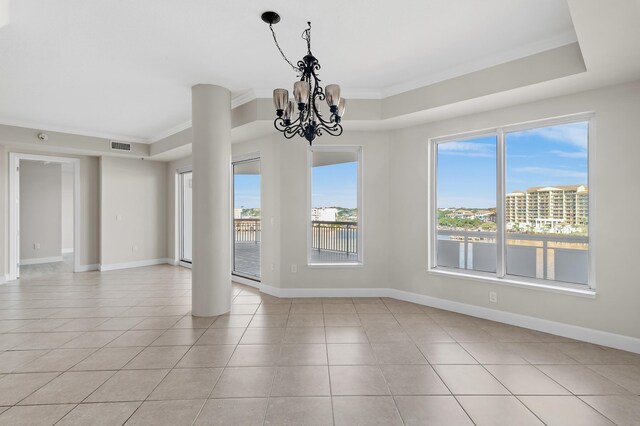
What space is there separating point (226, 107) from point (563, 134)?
3.86 m

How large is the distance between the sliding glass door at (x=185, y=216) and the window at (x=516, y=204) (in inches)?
217

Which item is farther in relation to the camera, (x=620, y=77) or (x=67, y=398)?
(x=620, y=77)

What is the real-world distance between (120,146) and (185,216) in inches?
77.2

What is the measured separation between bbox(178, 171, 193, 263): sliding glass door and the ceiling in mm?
3049

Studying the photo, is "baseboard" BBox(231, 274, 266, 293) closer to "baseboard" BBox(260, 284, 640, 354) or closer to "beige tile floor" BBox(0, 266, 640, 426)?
"baseboard" BBox(260, 284, 640, 354)

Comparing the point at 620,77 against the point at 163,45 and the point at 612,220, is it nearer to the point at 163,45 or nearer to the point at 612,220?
the point at 612,220

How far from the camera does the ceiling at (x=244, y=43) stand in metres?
2.38

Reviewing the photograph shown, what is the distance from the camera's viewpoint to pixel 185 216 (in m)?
7.27

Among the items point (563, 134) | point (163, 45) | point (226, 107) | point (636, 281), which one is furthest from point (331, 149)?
point (636, 281)

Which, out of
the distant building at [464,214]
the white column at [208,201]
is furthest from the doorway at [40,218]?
the distant building at [464,214]

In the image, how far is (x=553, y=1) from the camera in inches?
89.4

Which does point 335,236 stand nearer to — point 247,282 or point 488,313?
point 247,282

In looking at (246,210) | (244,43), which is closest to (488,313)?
(244,43)

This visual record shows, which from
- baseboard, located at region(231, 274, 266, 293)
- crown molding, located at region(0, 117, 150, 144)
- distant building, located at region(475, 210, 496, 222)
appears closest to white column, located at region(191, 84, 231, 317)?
baseboard, located at region(231, 274, 266, 293)
